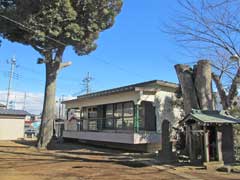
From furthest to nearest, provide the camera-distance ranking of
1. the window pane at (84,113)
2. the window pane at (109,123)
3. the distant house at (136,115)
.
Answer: the window pane at (84,113) → the window pane at (109,123) → the distant house at (136,115)

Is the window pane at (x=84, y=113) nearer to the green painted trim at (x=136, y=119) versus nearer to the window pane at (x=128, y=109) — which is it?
the window pane at (x=128, y=109)

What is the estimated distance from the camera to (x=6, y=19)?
19.3 meters

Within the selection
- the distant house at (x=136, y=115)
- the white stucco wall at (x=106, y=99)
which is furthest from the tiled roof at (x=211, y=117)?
the white stucco wall at (x=106, y=99)

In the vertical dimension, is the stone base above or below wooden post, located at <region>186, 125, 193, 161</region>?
below

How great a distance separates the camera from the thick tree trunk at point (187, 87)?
49.8 ft

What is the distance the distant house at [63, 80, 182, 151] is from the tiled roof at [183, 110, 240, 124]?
90.0 inches

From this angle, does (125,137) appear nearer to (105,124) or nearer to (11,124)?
(105,124)

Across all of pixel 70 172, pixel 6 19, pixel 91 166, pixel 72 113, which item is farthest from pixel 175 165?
pixel 72 113

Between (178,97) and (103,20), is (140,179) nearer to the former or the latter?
(178,97)

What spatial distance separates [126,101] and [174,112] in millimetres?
3265

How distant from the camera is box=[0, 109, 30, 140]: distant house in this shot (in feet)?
108

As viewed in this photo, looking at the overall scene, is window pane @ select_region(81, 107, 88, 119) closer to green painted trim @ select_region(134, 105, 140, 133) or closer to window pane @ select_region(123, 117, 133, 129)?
window pane @ select_region(123, 117, 133, 129)

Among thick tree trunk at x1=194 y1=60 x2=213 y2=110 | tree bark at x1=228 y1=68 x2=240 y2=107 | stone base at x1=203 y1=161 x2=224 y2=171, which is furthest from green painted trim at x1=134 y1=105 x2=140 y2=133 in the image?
stone base at x1=203 y1=161 x2=224 y2=171

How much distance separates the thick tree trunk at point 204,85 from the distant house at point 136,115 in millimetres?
2121
